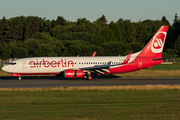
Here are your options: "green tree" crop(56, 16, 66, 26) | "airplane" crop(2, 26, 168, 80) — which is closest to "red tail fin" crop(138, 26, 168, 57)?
"airplane" crop(2, 26, 168, 80)

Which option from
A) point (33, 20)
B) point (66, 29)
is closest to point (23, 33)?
point (33, 20)

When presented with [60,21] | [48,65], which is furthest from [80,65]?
[60,21]

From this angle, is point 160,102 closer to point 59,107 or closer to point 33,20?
point 59,107

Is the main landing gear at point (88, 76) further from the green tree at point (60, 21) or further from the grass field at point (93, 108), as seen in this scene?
the green tree at point (60, 21)

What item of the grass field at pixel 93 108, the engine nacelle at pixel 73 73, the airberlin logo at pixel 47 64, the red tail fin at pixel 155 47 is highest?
the red tail fin at pixel 155 47

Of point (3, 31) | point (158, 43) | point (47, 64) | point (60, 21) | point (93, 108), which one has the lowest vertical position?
point (93, 108)

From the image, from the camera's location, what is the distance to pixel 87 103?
16.0m

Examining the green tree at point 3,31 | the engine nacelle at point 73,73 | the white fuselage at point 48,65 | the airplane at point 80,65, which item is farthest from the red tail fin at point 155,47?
the green tree at point 3,31

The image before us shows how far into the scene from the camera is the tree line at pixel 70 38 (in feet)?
271

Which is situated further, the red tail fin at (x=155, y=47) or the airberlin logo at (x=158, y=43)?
the airberlin logo at (x=158, y=43)

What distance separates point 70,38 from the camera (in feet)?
344

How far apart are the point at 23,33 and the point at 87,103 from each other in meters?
114

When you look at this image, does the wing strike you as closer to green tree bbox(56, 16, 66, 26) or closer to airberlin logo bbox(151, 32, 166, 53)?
airberlin logo bbox(151, 32, 166, 53)

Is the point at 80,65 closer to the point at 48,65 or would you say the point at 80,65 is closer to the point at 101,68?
the point at 101,68
